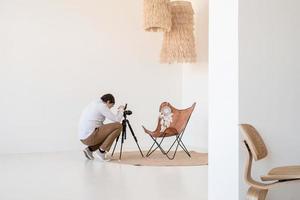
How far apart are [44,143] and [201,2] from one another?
3.54 metres

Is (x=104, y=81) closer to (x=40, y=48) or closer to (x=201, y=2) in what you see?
(x=40, y=48)

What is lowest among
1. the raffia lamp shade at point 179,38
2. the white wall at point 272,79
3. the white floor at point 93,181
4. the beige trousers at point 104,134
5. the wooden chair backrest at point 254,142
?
the white floor at point 93,181

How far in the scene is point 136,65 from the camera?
24.3ft

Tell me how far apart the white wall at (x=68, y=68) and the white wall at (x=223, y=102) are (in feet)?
14.7

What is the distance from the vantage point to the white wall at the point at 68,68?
6.48 metres

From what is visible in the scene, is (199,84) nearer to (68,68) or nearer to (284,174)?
(68,68)

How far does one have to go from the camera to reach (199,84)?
7.32m

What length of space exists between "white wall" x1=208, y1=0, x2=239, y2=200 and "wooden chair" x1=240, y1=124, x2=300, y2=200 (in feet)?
0.48

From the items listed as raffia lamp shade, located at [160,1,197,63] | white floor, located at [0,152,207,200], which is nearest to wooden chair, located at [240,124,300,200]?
white floor, located at [0,152,207,200]

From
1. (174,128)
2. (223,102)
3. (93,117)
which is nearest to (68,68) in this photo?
(93,117)

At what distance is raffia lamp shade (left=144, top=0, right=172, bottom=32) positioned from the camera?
250 inches

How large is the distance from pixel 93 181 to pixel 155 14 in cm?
326

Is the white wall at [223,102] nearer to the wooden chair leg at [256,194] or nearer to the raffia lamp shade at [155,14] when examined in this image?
the wooden chair leg at [256,194]

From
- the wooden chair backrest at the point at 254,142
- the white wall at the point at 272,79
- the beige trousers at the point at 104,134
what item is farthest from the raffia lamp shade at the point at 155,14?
the wooden chair backrest at the point at 254,142
